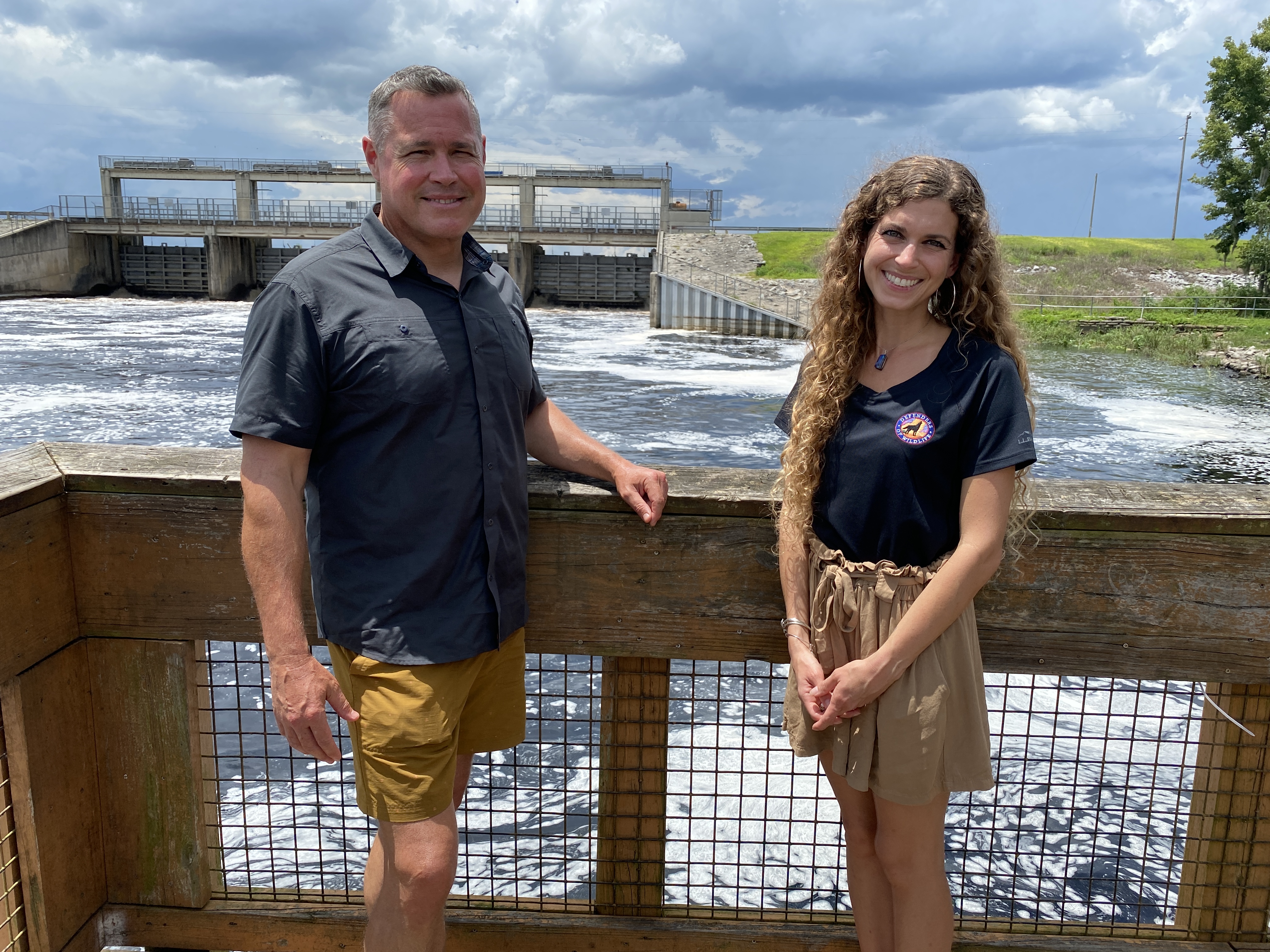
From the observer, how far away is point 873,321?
217 centimetres

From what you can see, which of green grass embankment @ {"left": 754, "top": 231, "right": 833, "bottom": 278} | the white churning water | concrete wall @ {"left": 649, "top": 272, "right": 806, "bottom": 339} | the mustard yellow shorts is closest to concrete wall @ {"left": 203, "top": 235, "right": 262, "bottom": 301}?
the white churning water

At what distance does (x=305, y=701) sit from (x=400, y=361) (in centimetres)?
64

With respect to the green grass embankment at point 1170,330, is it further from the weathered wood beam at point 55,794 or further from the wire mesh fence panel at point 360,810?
the weathered wood beam at point 55,794

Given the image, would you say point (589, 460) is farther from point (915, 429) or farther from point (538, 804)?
point (538, 804)

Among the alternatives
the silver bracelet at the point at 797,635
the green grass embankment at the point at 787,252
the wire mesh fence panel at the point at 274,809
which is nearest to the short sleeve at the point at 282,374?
the wire mesh fence panel at the point at 274,809

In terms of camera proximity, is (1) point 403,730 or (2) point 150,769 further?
(2) point 150,769

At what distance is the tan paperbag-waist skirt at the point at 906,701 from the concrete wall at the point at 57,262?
49.2 metres

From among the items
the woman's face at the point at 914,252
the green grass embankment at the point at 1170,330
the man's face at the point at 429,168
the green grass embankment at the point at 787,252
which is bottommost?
the green grass embankment at the point at 1170,330

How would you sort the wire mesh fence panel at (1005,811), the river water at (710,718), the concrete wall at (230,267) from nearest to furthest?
1. the river water at (710,718)
2. the wire mesh fence panel at (1005,811)
3. the concrete wall at (230,267)

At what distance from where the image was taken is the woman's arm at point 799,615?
1984mm

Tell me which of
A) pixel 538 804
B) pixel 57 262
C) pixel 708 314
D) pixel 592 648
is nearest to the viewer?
pixel 592 648

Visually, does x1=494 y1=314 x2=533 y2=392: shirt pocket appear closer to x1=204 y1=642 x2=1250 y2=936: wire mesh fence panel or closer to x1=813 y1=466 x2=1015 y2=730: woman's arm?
x1=204 y1=642 x2=1250 y2=936: wire mesh fence panel

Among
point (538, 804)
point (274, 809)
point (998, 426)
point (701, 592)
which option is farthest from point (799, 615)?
point (274, 809)

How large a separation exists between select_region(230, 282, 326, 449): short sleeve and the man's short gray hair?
0.44 metres
